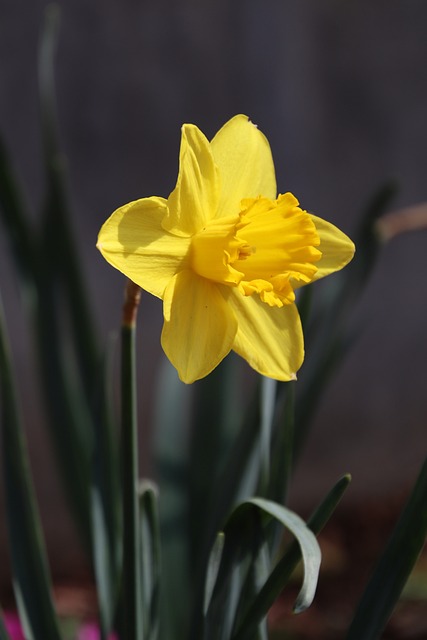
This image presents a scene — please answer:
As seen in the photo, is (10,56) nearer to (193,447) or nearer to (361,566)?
(193,447)

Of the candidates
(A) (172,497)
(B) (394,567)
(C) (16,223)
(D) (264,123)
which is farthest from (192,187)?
(D) (264,123)

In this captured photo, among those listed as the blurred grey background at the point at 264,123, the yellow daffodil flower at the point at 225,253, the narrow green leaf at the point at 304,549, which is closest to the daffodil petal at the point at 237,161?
the yellow daffodil flower at the point at 225,253

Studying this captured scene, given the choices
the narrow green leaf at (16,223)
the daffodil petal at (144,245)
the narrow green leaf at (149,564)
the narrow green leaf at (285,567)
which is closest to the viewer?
the daffodil petal at (144,245)

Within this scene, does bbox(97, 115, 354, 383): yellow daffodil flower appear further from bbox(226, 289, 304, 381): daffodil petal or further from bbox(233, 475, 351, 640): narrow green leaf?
bbox(233, 475, 351, 640): narrow green leaf

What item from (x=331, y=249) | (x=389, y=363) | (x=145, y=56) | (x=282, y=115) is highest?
(x=145, y=56)

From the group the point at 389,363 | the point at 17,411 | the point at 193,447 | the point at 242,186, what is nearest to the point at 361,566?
the point at 389,363

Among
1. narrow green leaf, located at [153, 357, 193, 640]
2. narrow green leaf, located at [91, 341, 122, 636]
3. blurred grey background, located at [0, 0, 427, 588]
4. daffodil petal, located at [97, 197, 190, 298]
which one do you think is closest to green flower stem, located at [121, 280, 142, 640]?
daffodil petal, located at [97, 197, 190, 298]

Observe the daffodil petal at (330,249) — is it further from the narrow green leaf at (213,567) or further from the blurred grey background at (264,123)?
the blurred grey background at (264,123)
